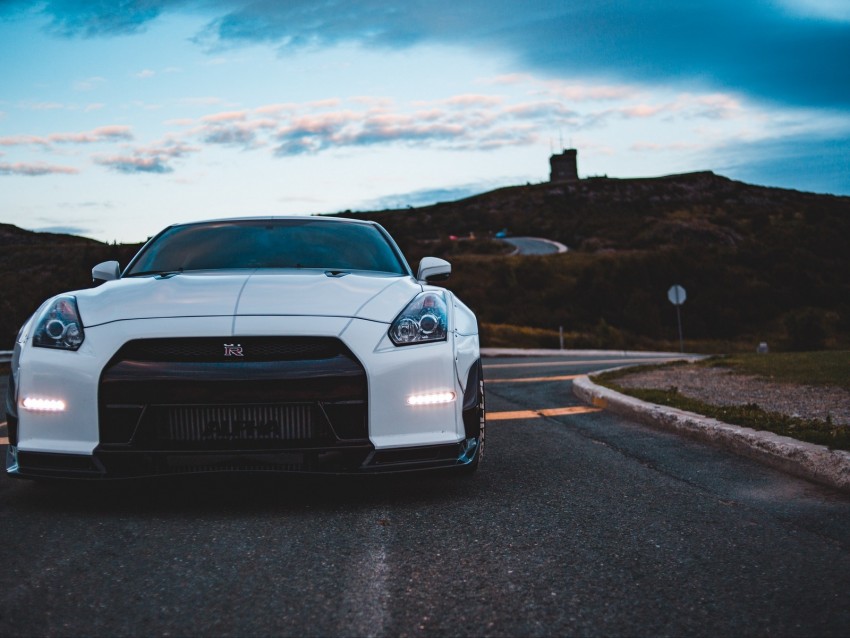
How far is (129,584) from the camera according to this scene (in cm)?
276

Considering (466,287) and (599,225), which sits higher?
(599,225)

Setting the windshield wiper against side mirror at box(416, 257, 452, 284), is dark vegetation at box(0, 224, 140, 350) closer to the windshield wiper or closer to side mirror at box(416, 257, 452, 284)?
the windshield wiper

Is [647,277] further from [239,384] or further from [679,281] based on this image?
[239,384]

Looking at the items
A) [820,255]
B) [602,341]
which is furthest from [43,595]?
[820,255]

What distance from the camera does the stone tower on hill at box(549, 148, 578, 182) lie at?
160 meters

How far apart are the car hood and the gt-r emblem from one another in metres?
0.19

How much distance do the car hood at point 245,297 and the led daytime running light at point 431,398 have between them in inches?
15.0

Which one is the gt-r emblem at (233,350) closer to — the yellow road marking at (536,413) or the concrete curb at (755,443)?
the concrete curb at (755,443)

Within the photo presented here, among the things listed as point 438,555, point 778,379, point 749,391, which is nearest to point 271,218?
point 438,555

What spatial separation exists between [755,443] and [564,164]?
16341 centimetres

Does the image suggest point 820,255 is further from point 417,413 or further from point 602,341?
point 417,413

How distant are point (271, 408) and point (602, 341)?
38.3m

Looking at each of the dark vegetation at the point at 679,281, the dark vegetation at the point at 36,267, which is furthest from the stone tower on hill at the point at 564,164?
the dark vegetation at the point at 36,267

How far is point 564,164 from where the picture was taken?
16400 centimetres
